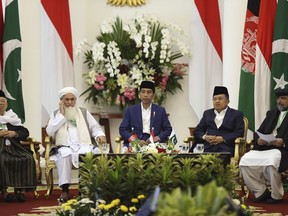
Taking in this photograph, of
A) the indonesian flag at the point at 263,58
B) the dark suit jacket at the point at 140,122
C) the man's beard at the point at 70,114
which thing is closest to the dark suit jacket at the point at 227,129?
the dark suit jacket at the point at 140,122

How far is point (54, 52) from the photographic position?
11.2m

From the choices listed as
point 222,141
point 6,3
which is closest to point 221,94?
point 222,141

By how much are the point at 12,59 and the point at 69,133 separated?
1.80 m

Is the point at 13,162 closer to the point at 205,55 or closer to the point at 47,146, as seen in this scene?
the point at 47,146

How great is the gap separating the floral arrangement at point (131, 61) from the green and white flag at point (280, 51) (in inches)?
80.2

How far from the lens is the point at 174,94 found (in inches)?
469

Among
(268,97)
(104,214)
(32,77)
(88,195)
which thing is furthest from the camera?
(32,77)

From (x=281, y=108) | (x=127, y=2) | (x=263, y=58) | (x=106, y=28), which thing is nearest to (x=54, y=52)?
(x=106, y=28)

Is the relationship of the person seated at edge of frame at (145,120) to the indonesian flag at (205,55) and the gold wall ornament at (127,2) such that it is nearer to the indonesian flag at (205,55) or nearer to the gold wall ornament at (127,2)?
the indonesian flag at (205,55)

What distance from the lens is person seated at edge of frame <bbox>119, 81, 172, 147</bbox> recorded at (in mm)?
9039

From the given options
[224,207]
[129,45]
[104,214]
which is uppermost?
[129,45]

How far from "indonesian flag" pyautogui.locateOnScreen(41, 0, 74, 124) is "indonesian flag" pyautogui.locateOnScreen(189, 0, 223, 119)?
1.89m

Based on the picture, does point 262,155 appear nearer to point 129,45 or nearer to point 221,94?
point 221,94

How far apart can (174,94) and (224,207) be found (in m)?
9.30
